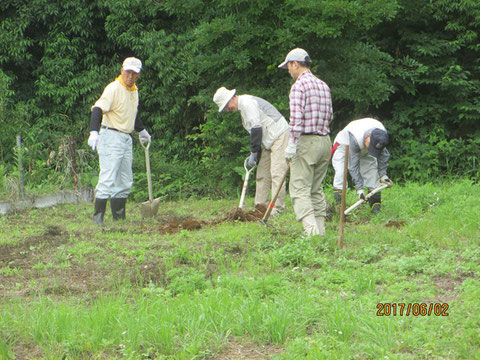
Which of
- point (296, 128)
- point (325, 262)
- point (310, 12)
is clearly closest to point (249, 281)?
point (325, 262)

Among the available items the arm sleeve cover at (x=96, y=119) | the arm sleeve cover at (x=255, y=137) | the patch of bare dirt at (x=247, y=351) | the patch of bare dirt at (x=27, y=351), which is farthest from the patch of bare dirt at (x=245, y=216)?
the patch of bare dirt at (x=27, y=351)

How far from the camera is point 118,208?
28.3 ft

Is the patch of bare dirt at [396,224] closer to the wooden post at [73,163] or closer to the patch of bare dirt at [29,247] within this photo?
the patch of bare dirt at [29,247]

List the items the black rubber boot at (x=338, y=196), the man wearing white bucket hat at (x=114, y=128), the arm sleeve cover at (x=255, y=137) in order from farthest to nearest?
the black rubber boot at (x=338, y=196)
the man wearing white bucket hat at (x=114, y=128)
the arm sleeve cover at (x=255, y=137)

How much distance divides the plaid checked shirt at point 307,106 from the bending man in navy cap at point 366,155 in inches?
78.1

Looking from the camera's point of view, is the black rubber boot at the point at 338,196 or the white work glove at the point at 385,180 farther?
the black rubber boot at the point at 338,196

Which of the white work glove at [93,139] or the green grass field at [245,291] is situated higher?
the white work glove at [93,139]

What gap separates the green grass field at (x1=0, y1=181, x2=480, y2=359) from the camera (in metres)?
3.72

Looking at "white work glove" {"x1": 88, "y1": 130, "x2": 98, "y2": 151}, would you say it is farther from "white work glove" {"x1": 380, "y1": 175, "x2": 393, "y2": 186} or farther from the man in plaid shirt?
"white work glove" {"x1": 380, "y1": 175, "x2": 393, "y2": 186}

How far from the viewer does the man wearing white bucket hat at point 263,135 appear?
802 cm

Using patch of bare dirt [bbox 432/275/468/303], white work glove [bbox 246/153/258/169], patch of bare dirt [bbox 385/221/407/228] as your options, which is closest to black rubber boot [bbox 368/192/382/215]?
patch of bare dirt [bbox 385/221/407/228]

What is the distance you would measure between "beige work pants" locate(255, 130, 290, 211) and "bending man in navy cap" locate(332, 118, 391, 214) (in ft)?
3.50

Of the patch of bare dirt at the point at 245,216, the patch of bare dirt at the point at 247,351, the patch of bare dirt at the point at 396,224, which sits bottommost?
the patch of bare dirt at the point at 247,351

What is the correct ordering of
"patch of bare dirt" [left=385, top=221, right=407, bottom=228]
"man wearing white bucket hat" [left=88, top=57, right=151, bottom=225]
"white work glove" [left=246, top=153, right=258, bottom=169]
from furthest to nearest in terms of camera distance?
"white work glove" [left=246, top=153, right=258, bottom=169] → "man wearing white bucket hat" [left=88, top=57, right=151, bottom=225] → "patch of bare dirt" [left=385, top=221, right=407, bottom=228]
